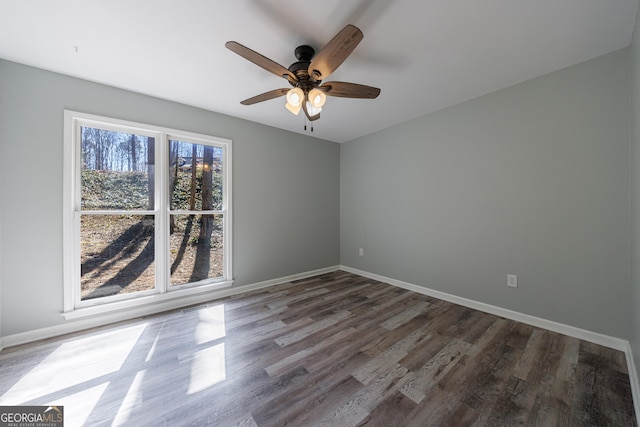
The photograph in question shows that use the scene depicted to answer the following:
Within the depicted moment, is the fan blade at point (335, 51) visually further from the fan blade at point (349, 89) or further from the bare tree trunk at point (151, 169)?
the bare tree trunk at point (151, 169)

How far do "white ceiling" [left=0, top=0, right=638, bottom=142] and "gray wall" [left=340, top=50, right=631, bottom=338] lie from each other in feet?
1.07

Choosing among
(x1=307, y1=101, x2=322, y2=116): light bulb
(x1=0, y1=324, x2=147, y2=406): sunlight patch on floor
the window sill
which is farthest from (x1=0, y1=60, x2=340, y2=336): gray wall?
(x1=307, y1=101, x2=322, y2=116): light bulb

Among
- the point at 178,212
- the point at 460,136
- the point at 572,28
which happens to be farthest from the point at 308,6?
the point at 178,212

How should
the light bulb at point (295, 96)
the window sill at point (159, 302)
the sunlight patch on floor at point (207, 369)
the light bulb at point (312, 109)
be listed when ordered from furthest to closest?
the window sill at point (159, 302)
the light bulb at point (312, 109)
the light bulb at point (295, 96)
the sunlight patch on floor at point (207, 369)

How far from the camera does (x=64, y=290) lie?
7.13 ft

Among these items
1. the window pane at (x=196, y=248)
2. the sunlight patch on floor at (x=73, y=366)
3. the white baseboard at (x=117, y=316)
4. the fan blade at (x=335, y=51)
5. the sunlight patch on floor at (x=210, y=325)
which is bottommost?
the sunlight patch on floor at (x=73, y=366)

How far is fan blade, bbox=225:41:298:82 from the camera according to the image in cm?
144

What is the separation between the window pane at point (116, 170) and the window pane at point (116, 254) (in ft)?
0.54

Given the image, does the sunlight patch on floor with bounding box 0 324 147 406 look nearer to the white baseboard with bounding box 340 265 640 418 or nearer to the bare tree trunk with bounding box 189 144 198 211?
the bare tree trunk with bounding box 189 144 198 211

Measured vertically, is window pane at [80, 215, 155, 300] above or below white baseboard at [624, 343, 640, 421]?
above

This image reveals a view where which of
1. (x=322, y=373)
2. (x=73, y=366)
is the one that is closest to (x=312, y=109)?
(x=322, y=373)

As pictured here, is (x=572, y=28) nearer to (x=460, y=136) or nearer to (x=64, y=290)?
(x=460, y=136)

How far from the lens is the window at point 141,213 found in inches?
89.6

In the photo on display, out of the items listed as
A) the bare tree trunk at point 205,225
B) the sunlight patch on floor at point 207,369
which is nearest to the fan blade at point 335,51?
the bare tree trunk at point 205,225
